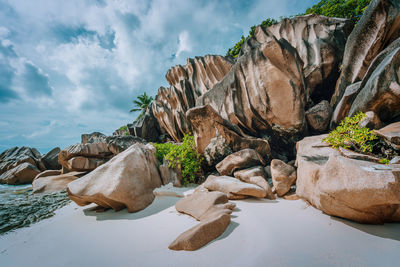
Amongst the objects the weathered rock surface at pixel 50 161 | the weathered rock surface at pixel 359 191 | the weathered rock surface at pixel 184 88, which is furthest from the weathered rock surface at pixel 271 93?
the weathered rock surface at pixel 50 161

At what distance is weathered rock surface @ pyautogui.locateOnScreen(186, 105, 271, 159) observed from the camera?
16.6 ft

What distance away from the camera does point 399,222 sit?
1854 millimetres

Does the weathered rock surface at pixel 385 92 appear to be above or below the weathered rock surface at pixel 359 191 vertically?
above

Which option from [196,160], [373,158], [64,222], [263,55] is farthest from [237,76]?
[64,222]

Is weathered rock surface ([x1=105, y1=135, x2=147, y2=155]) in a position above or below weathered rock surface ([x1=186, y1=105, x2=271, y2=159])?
above

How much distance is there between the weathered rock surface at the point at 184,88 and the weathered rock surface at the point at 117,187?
1001cm

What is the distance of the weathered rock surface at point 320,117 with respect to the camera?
554cm

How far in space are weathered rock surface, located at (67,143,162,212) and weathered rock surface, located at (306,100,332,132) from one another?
20.4 ft

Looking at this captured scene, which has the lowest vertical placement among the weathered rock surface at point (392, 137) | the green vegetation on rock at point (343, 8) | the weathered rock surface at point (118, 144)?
the weathered rock surface at point (392, 137)

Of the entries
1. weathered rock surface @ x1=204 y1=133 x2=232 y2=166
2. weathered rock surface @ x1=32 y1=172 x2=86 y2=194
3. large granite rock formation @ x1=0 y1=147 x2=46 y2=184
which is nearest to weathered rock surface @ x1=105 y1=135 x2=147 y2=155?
weathered rock surface @ x1=32 y1=172 x2=86 y2=194

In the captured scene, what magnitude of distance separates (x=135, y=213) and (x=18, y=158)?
20.5 metres

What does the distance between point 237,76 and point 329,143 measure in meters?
4.77

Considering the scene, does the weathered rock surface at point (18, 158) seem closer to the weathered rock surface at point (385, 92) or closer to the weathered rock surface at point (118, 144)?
the weathered rock surface at point (118, 144)

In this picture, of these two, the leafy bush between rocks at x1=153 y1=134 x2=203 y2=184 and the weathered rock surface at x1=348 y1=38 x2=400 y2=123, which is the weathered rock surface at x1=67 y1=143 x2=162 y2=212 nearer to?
the leafy bush between rocks at x1=153 y1=134 x2=203 y2=184
